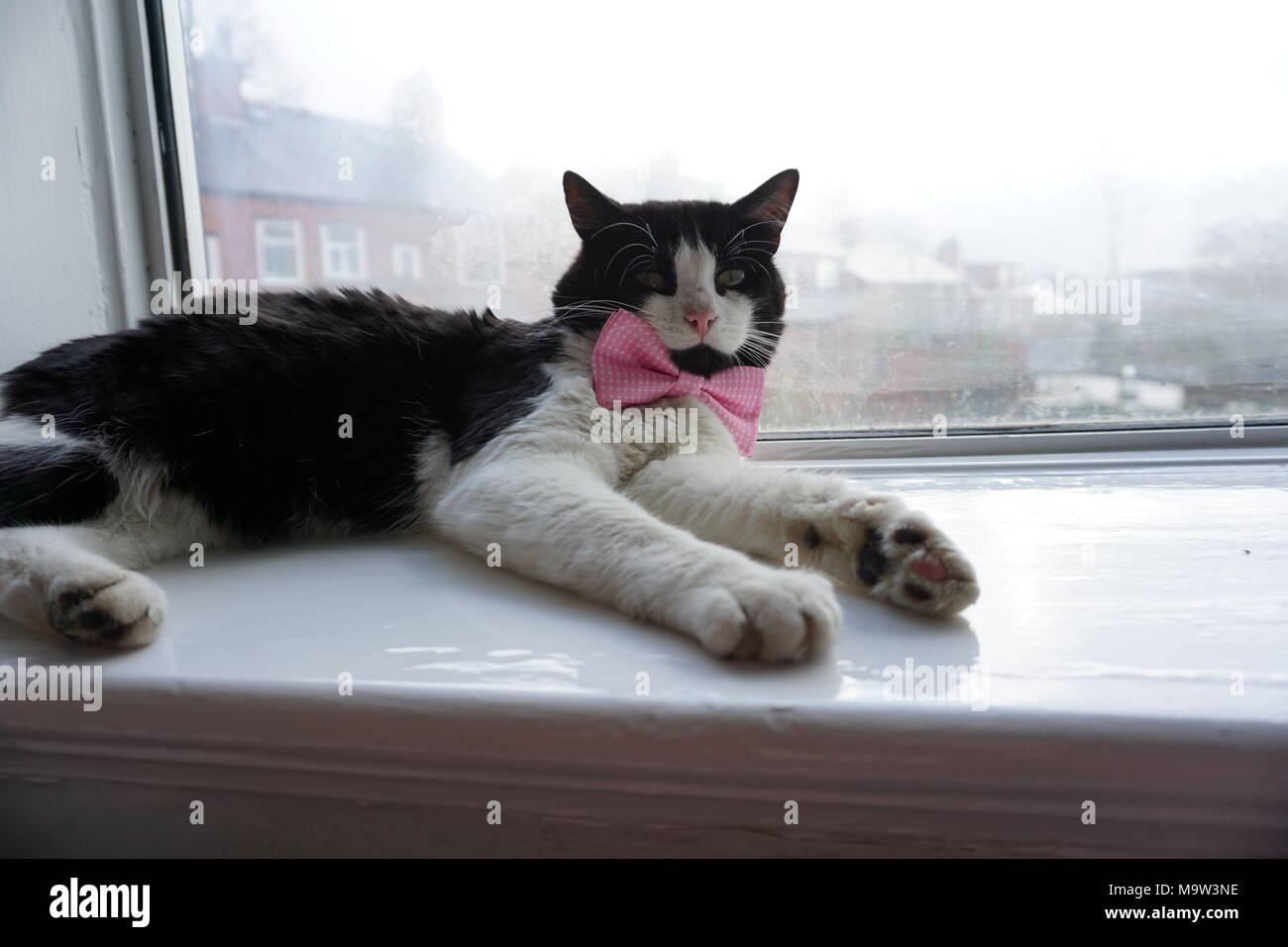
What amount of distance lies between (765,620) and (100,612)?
22.3 inches

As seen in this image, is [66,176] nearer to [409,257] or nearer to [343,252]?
[343,252]

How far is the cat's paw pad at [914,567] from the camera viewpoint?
0.71 metres

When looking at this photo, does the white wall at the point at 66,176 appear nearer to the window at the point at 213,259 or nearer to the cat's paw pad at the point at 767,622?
the window at the point at 213,259

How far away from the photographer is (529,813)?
0.64 metres

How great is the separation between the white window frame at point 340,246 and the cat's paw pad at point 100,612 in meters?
0.90

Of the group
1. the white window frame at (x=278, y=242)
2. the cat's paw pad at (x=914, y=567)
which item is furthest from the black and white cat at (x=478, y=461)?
the white window frame at (x=278, y=242)

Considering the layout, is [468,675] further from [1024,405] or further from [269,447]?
[1024,405]

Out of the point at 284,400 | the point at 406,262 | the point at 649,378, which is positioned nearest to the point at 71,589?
the point at 284,400

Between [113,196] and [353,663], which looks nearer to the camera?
[353,663]

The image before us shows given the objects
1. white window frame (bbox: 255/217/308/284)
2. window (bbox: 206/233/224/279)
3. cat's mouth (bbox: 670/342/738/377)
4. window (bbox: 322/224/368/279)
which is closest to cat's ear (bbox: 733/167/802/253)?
cat's mouth (bbox: 670/342/738/377)

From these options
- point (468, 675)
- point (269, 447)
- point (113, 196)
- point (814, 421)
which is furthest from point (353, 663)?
point (113, 196)
